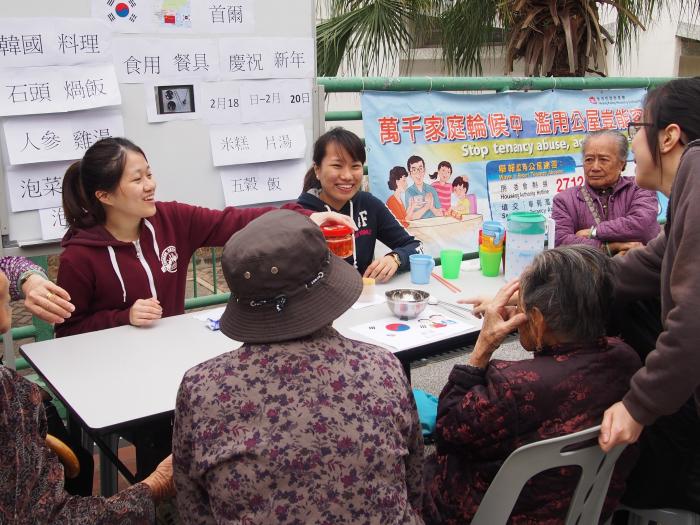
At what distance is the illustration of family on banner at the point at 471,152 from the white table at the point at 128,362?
5.09ft

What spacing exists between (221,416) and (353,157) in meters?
1.99

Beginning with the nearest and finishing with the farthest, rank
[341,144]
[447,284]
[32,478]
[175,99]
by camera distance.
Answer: [32,478] < [447,284] < [341,144] < [175,99]

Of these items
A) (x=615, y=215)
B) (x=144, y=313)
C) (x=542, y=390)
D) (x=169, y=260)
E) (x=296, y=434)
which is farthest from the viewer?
(x=615, y=215)

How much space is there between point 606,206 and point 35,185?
287 cm

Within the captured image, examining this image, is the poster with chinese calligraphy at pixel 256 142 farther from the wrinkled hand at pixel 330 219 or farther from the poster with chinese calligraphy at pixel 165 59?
the wrinkled hand at pixel 330 219

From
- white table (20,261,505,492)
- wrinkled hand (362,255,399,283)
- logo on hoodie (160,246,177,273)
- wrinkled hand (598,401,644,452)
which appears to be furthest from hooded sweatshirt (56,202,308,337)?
wrinkled hand (598,401,644,452)

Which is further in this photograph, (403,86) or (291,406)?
(403,86)

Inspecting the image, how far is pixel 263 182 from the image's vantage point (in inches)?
140

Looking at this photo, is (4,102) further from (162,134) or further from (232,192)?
(232,192)

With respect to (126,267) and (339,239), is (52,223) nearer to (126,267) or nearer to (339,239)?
(126,267)

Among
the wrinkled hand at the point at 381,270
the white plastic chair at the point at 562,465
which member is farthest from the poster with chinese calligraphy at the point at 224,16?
the white plastic chair at the point at 562,465

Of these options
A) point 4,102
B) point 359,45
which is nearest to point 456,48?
point 359,45

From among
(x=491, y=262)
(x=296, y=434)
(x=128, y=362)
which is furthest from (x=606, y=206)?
(x=296, y=434)

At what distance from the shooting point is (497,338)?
1831mm
